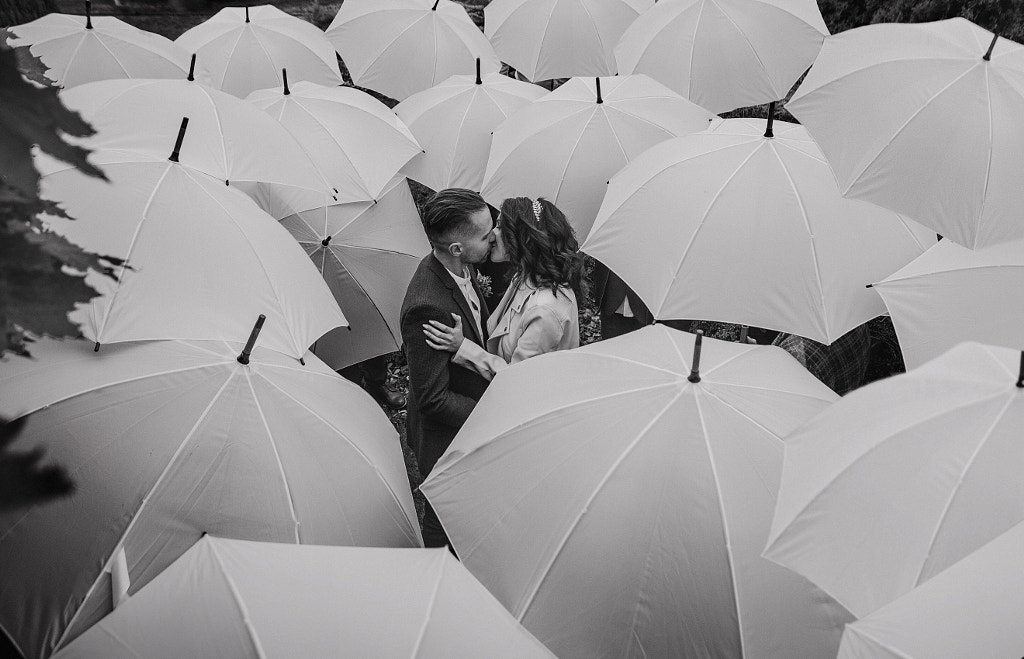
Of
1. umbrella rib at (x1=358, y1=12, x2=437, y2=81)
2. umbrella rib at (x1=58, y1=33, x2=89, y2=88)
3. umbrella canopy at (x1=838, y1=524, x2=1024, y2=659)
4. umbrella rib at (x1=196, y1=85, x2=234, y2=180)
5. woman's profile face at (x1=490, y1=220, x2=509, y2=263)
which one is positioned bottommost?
umbrella canopy at (x1=838, y1=524, x2=1024, y2=659)

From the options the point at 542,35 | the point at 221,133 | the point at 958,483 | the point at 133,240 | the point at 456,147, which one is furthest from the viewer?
the point at 542,35

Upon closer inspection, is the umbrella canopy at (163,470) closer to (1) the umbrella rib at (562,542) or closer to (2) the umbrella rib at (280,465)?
(2) the umbrella rib at (280,465)

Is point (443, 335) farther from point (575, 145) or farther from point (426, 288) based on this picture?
point (575, 145)

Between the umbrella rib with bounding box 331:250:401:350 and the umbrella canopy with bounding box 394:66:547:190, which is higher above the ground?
the umbrella canopy with bounding box 394:66:547:190

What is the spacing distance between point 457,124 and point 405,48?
161 cm

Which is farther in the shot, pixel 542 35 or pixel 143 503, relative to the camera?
pixel 542 35

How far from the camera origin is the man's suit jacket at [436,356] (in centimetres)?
369

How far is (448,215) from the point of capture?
371cm

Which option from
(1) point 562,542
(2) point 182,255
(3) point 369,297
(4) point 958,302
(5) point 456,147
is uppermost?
(5) point 456,147

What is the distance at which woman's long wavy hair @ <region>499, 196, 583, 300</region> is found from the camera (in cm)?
384

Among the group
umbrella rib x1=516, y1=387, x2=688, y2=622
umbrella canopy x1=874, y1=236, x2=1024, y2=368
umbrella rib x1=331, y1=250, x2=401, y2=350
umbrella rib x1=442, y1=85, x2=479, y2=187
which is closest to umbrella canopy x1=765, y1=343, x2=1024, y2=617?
umbrella rib x1=516, y1=387, x2=688, y2=622

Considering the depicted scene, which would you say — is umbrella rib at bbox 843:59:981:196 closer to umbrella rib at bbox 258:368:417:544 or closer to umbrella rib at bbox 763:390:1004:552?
umbrella rib at bbox 763:390:1004:552

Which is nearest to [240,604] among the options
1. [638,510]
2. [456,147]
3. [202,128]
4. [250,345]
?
[250,345]

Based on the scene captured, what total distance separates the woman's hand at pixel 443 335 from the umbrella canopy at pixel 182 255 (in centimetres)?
34
